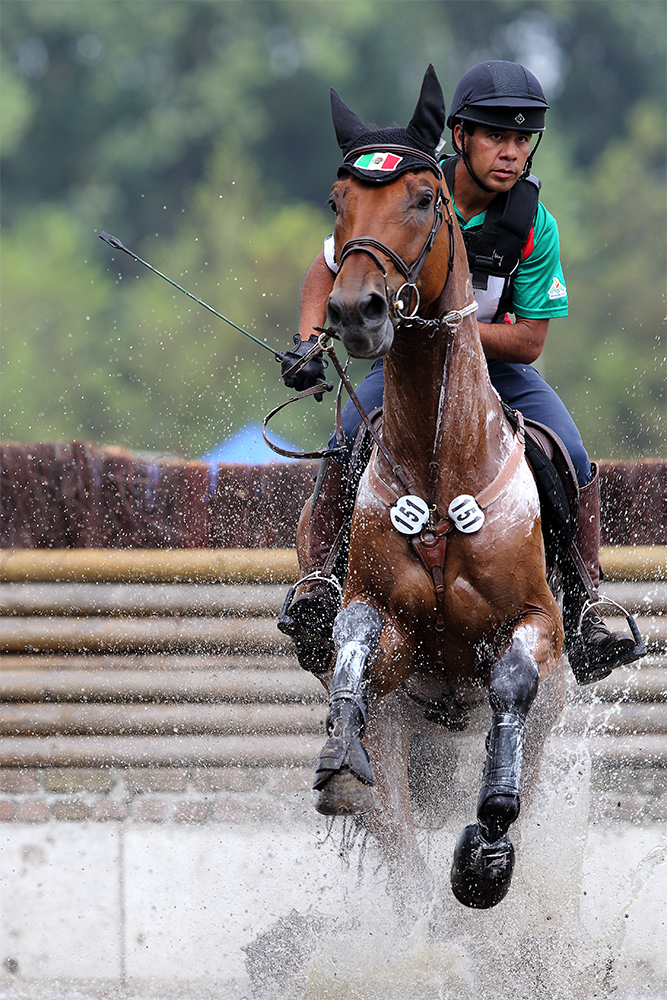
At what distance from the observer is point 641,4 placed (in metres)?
36.2

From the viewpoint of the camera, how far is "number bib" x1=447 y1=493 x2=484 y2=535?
14.5 feet

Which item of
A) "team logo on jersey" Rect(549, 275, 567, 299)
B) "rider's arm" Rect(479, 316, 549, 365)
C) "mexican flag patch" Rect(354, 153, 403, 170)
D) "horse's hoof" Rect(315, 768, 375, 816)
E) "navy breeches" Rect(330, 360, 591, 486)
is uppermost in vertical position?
"mexican flag patch" Rect(354, 153, 403, 170)

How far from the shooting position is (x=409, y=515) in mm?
4438

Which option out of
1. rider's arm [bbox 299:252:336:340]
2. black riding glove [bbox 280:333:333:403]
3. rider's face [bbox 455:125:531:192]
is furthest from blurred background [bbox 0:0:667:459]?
black riding glove [bbox 280:333:333:403]

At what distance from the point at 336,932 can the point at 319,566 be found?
1.57 meters

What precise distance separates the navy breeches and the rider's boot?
11cm

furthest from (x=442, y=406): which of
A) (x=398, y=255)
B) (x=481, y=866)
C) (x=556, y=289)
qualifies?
(x=481, y=866)

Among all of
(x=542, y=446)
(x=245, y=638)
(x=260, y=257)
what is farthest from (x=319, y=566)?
(x=260, y=257)

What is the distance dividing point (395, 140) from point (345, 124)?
0.77 ft

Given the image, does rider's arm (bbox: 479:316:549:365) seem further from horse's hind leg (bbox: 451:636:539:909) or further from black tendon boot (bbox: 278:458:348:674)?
horse's hind leg (bbox: 451:636:539:909)

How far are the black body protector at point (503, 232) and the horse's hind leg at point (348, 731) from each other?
136 centimetres

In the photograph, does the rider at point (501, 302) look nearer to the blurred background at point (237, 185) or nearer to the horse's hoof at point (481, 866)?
the horse's hoof at point (481, 866)

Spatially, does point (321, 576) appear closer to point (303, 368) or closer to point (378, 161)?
point (303, 368)

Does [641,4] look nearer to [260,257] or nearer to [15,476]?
[260,257]
